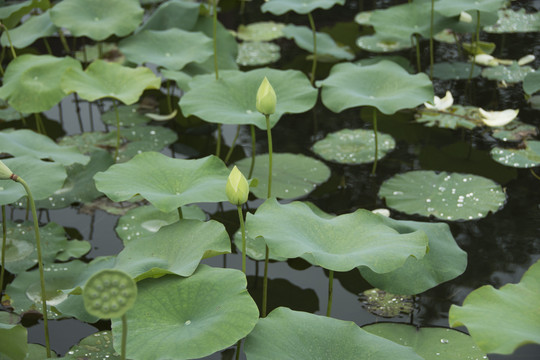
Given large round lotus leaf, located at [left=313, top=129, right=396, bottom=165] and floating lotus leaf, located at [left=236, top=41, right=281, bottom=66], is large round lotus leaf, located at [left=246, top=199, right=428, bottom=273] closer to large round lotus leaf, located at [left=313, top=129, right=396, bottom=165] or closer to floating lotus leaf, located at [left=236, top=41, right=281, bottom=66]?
large round lotus leaf, located at [left=313, top=129, right=396, bottom=165]

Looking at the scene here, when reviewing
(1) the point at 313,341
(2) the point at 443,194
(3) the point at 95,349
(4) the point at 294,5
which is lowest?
(3) the point at 95,349

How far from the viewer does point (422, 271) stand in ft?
5.71

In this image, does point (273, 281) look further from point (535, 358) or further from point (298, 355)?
point (535, 358)

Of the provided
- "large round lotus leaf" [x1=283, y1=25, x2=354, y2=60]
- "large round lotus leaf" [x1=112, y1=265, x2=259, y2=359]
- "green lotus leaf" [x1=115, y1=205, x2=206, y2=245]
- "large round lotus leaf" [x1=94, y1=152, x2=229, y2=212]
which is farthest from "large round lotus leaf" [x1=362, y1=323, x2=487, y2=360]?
"large round lotus leaf" [x1=283, y1=25, x2=354, y2=60]

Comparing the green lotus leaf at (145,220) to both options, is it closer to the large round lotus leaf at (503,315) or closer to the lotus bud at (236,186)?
the lotus bud at (236,186)

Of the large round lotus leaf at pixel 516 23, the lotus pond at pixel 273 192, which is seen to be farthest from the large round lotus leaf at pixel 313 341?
the large round lotus leaf at pixel 516 23

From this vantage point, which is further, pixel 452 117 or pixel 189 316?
pixel 452 117

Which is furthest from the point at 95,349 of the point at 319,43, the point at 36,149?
the point at 319,43

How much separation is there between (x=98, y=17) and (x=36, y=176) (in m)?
1.51

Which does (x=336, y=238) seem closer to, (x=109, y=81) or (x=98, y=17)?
(x=109, y=81)

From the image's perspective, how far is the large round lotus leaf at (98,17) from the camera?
307cm

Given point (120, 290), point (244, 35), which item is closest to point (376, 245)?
point (120, 290)

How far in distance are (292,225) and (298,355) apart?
1.37 feet

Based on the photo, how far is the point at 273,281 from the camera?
204 cm
